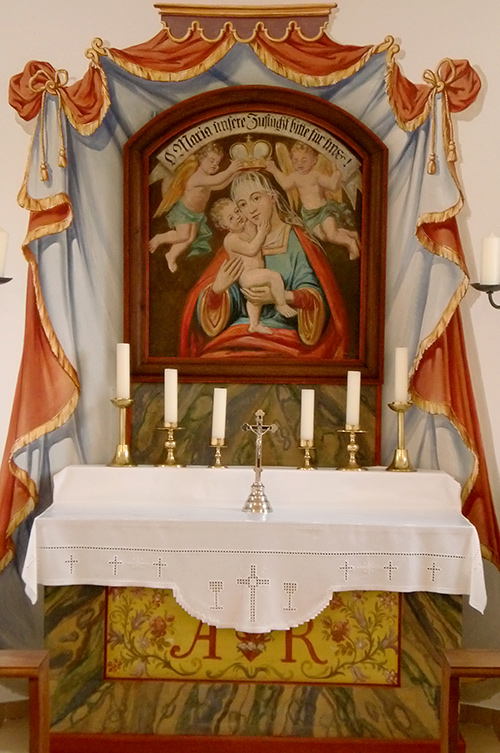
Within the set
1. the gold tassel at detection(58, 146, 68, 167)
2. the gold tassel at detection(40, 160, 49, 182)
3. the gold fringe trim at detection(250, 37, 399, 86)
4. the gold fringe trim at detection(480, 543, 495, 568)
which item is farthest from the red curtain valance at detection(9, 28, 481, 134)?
the gold fringe trim at detection(480, 543, 495, 568)

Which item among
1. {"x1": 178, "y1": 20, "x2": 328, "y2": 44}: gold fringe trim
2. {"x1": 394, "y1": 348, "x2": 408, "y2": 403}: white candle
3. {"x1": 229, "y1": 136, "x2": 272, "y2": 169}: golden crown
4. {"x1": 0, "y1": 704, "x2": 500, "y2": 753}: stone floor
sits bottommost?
{"x1": 0, "y1": 704, "x2": 500, "y2": 753}: stone floor

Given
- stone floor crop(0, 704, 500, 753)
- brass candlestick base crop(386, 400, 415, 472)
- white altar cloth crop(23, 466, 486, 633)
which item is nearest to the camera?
white altar cloth crop(23, 466, 486, 633)

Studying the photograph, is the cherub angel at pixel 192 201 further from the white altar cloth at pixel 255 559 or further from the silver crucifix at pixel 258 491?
the white altar cloth at pixel 255 559

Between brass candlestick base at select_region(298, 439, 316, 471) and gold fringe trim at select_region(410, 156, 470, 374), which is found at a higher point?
gold fringe trim at select_region(410, 156, 470, 374)

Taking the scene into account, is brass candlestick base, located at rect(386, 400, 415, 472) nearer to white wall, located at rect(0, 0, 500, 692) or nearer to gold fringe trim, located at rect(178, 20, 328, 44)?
white wall, located at rect(0, 0, 500, 692)

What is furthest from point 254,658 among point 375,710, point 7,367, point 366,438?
point 7,367

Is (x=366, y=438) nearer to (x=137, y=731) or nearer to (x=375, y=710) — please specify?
(x=375, y=710)

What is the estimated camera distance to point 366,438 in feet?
13.6

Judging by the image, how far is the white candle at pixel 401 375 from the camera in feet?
12.8

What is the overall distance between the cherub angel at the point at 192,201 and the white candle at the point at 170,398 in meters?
0.55

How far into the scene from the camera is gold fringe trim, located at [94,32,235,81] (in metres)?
4.11

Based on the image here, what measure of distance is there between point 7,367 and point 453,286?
2.11 m

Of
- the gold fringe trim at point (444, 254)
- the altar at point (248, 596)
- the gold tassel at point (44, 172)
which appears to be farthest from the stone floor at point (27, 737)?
the gold tassel at point (44, 172)

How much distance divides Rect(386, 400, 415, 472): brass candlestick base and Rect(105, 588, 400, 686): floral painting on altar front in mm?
591
